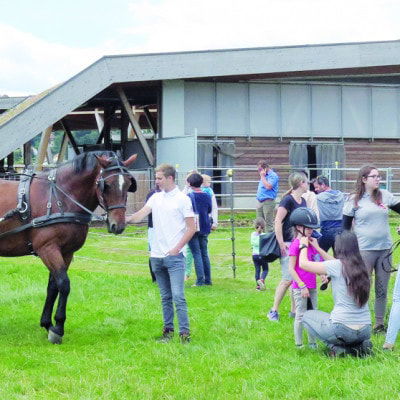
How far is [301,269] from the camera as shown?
8195mm

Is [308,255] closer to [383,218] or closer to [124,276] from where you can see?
[383,218]

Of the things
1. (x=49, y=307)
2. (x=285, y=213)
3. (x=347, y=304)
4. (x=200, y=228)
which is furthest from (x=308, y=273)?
(x=200, y=228)

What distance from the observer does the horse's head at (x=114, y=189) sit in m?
8.49

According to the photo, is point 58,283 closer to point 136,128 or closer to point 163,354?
point 163,354

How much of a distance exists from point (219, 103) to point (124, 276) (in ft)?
53.9

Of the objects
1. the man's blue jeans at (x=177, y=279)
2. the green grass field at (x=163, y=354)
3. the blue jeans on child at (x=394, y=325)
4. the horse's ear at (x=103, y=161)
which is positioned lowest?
the green grass field at (x=163, y=354)

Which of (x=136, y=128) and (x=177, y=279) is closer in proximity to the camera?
(x=177, y=279)

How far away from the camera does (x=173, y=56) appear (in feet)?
90.4

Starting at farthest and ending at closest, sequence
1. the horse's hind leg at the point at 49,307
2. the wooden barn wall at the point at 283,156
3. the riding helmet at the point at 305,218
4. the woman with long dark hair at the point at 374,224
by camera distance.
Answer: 1. the wooden barn wall at the point at 283,156
2. the horse's hind leg at the point at 49,307
3. the woman with long dark hair at the point at 374,224
4. the riding helmet at the point at 305,218

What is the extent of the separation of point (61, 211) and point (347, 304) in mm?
3397

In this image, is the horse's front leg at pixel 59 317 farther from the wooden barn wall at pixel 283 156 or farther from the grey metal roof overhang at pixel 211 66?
the wooden barn wall at pixel 283 156

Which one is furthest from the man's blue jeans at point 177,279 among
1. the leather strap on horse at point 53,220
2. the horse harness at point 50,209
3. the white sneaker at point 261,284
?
the white sneaker at point 261,284

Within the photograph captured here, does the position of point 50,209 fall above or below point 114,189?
below

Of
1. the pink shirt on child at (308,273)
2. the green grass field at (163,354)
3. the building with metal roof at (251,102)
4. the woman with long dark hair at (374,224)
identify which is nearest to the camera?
the green grass field at (163,354)
